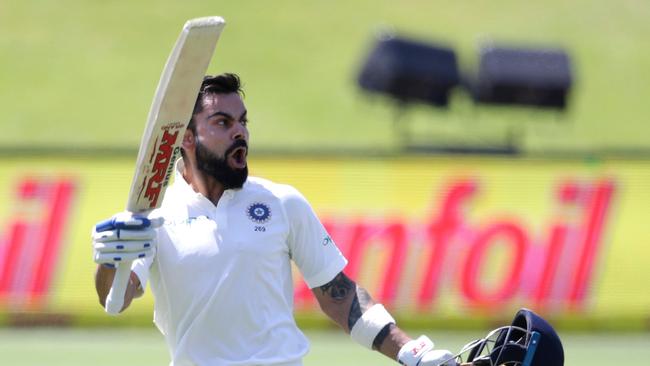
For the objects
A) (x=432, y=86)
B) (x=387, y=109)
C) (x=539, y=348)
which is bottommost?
(x=387, y=109)

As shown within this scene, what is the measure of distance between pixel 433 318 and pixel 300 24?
1896cm

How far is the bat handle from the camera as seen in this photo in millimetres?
5527

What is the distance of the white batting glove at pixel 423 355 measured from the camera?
5781 millimetres

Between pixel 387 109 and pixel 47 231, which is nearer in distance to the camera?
pixel 47 231

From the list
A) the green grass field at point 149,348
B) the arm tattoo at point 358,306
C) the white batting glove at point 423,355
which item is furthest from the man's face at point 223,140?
the green grass field at point 149,348

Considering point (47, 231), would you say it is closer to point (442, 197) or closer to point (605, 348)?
point (442, 197)

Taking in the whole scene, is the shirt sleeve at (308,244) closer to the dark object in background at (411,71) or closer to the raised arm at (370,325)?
the raised arm at (370,325)

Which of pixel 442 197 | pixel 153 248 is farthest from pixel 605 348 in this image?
pixel 153 248

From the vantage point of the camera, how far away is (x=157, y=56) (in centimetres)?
3138

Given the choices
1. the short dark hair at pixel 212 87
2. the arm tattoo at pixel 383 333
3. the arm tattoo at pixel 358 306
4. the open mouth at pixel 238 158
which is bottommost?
the arm tattoo at pixel 383 333

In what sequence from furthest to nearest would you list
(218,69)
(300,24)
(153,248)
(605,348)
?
(300,24)
(218,69)
(605,348)
(153,248)

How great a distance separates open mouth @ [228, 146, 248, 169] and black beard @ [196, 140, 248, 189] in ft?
0.05

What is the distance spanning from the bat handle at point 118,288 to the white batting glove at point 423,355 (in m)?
1.13

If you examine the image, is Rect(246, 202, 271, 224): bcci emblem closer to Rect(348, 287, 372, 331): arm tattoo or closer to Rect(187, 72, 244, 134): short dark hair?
Rect(187, 72, 244, 134): short dark hair
